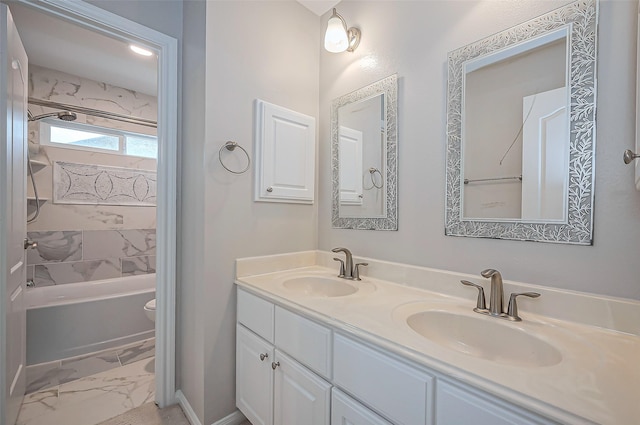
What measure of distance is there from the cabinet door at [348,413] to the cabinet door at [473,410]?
0.69 ft

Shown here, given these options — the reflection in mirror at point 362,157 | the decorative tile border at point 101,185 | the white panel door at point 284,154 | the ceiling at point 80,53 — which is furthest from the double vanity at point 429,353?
the decorative tile border at point 101,185

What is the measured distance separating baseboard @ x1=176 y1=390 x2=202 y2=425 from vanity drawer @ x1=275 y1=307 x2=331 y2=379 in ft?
2.57

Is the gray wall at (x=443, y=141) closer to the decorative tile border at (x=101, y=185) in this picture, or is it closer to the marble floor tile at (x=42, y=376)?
the marble floor tile at (x=42, y=376)

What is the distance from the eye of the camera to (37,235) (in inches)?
97.0

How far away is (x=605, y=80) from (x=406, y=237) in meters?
0.90

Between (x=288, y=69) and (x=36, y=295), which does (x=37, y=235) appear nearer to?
(x=36, y=295)

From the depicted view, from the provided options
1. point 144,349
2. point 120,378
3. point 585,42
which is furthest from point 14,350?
point 585,42

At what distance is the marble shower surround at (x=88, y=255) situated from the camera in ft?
8.17

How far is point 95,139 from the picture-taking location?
2770 millimetres

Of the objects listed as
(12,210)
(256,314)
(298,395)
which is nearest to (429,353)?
(298,395)

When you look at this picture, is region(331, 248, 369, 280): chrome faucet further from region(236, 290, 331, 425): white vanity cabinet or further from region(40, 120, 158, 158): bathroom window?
region(40, 120, 158, 158): bathroom window

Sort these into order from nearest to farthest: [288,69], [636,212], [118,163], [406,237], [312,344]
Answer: [636,212], [312,344], [406,237], [288,69], [118,163]

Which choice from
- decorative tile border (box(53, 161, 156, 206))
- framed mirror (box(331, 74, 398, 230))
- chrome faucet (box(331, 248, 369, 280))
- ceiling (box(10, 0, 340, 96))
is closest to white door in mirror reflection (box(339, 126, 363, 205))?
framed mirror (box(331, 74, 398, 230))

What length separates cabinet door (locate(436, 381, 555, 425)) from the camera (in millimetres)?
563
